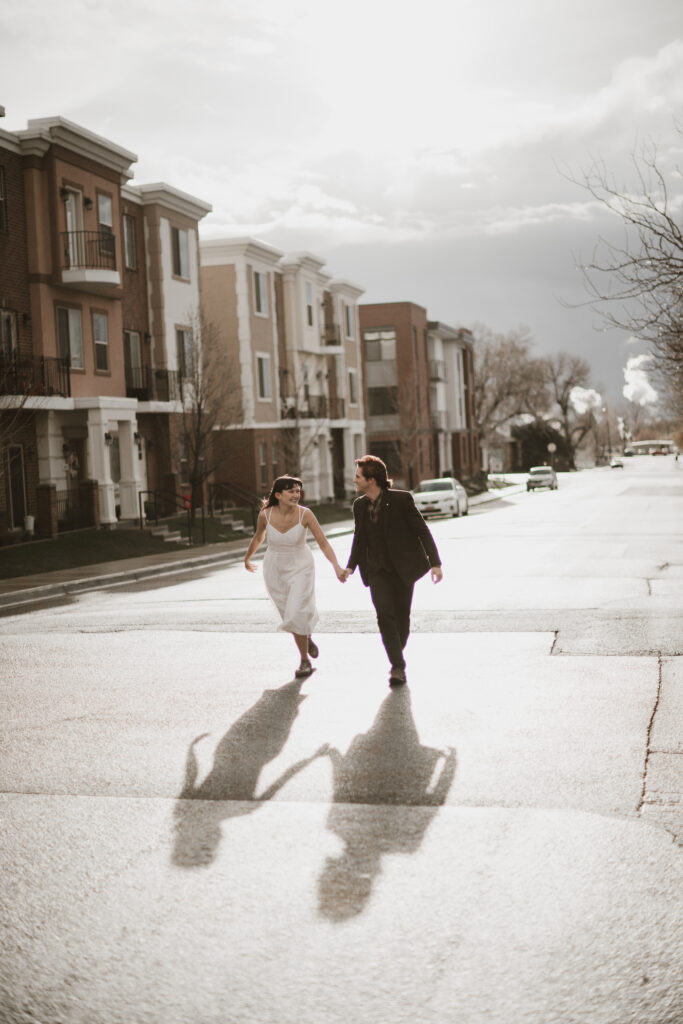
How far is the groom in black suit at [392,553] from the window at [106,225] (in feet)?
76.3

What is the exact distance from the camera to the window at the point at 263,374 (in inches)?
1828

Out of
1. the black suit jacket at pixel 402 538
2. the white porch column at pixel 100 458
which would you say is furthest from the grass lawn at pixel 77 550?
the black suit jacket at pixel 402 538

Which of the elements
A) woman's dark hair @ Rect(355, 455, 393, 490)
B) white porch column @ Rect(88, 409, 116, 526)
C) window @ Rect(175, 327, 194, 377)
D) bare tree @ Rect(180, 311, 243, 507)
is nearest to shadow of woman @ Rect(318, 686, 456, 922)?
woman's dark hair @ Rect(355, 455, 393, 490)

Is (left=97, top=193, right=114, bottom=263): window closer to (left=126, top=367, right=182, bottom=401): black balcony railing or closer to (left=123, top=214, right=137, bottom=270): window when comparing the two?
(left=123, top=214, right=137, bottom=270): window

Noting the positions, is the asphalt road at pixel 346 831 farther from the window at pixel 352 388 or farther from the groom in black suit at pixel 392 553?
the window at pixel 352 388

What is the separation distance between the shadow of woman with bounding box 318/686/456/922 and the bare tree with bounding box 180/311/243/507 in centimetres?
2195

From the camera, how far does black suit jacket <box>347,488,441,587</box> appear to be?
9.44m

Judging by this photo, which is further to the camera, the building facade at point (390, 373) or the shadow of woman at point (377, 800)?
the building facade at point (390, 373)

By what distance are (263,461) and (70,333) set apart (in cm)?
1608

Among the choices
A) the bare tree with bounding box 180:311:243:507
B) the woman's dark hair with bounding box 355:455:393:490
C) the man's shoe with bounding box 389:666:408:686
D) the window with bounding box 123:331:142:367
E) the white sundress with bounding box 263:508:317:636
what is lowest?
the man's shoe with bounding box 389:666:408:686

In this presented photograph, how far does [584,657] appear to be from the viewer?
10414 mm

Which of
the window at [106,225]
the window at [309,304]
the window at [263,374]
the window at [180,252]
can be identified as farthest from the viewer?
the window at [309,304]

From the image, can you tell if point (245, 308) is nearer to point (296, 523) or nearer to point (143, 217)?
point (143, 217)

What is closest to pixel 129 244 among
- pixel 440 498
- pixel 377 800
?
pixel 440 498
